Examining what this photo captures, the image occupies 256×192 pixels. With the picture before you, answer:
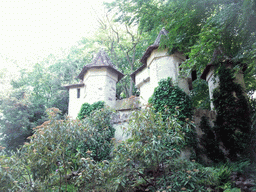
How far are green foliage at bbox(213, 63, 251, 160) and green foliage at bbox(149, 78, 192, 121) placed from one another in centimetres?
175

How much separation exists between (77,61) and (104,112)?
653 inches

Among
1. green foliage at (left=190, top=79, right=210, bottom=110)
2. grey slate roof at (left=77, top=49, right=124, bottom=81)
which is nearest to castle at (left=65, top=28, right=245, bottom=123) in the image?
grey slate roof at (left=77, top=49, right=124, bottom=81)

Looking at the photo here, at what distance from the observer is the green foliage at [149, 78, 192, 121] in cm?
1095

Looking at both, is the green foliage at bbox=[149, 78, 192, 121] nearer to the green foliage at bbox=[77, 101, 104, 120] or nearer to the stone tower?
the stone tower

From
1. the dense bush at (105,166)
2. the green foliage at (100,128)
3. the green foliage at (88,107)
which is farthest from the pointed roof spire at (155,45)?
the dense bush at (105,166)

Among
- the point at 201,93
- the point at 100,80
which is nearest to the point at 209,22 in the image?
the point at 100,80

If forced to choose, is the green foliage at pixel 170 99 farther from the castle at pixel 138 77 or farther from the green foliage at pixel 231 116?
the green foliage at pixel 231 116

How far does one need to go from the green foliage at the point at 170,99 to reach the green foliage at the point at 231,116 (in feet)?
5.73

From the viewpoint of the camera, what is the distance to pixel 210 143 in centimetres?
1101

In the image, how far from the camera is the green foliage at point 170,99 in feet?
35.9

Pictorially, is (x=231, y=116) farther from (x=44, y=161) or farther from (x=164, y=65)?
(x=44, y=161)

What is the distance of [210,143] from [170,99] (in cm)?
286

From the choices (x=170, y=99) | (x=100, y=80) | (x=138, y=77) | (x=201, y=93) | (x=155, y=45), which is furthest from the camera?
(x=138, y=77)

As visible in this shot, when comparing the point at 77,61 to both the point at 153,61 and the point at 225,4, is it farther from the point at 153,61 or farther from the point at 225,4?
the point at 225,4
